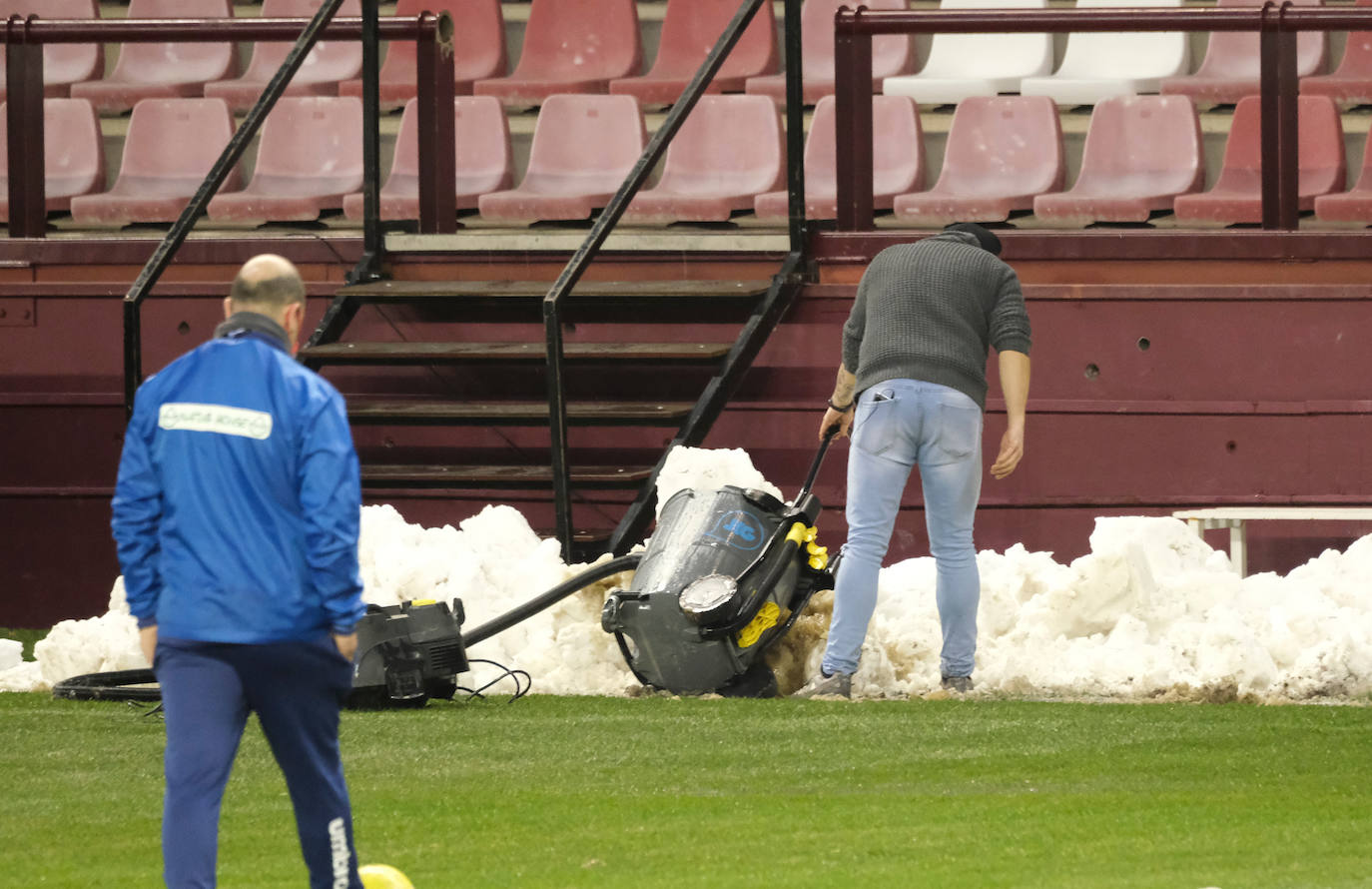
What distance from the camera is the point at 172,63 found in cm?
1360

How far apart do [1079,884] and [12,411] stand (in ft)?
23.7

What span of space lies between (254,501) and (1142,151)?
7464 mm

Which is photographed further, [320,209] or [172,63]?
[172,63]

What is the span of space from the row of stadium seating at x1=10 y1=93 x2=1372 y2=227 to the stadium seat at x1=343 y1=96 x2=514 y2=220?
1 cm

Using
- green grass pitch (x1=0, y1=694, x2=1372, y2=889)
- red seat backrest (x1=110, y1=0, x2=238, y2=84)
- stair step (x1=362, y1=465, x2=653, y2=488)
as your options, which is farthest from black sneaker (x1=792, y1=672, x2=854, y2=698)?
red seat backrest (x1=110, y1=0, x2=238, y2=84)

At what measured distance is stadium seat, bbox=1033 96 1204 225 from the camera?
1055 centimetres

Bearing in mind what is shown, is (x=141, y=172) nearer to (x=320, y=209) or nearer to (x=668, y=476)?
(x=320, y=209)

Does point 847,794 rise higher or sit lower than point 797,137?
lower

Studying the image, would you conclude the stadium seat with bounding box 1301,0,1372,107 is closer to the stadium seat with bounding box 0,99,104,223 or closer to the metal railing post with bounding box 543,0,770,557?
the metal railing post with bounding box 543,0,770,557

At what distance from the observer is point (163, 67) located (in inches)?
535

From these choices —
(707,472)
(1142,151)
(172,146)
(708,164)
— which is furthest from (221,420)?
(172,146)

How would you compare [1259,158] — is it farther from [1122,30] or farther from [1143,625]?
[1143,625]

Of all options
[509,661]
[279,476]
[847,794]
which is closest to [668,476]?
[509,661]

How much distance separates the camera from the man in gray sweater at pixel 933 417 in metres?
7.37
